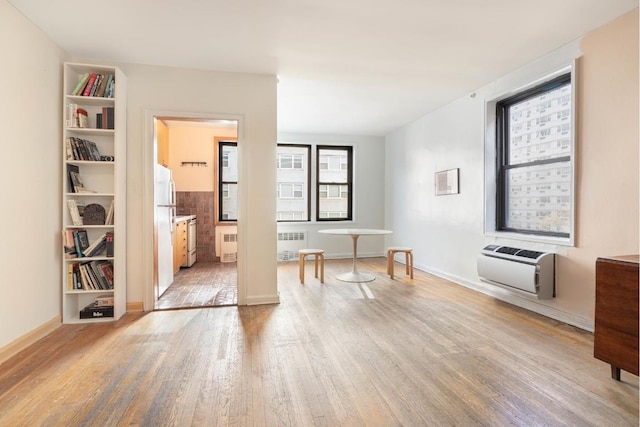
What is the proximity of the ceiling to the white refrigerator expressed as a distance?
134 cm

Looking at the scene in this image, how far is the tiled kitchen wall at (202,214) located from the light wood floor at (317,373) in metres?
3.23

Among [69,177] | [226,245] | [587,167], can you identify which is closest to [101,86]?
[69,177]

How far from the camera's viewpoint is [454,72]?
12.4ft

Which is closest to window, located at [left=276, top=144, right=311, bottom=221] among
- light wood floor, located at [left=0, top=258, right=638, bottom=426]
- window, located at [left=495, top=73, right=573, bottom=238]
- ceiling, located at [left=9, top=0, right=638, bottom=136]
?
ceiling, located at [left=9, top=0, right=638, bottom=136]

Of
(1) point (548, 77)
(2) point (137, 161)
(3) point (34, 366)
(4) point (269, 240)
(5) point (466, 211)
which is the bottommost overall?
(3) point (34, 366)

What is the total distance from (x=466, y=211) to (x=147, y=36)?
4.17 meters

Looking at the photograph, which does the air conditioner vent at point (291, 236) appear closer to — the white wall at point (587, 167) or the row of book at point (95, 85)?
the white wall at point (587, 167)

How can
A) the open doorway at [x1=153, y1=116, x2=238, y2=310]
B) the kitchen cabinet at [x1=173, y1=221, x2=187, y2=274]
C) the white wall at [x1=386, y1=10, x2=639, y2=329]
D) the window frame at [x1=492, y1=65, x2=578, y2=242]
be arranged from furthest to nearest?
the open doorway at [x1=153, y1=116, x2=238, y2=310]
the kitchen cabinet at [x1=173, y1=221, x2=187, y2=274]
the window frame at [x1=492, y1=65, x2=578, y2=242]
the white wall at [x1=386, y1=10, x2=639, y2=329]

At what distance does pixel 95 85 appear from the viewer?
3.23m

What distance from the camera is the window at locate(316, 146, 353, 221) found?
7215 millimetres

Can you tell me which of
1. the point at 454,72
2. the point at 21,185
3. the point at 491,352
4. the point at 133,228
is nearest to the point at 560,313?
the point at 491,352

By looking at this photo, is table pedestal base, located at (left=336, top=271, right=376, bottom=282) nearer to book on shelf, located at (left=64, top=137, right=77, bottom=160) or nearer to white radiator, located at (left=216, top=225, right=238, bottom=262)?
white radiator, located at (left=216, top=225, right=238, bottom=262)

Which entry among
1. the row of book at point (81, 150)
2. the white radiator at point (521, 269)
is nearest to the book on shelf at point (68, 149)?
the row of book at point (81, 150)

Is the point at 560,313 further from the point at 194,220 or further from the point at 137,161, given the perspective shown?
the point at 194,220
